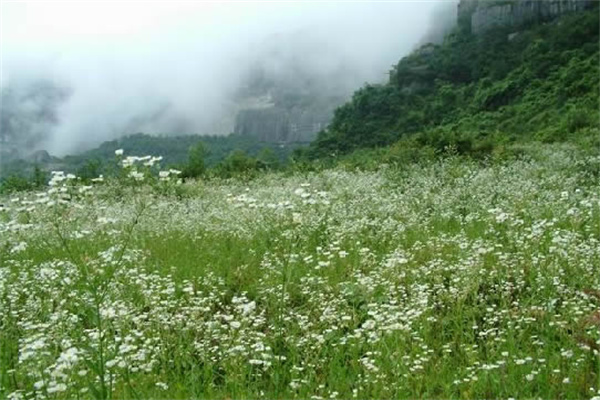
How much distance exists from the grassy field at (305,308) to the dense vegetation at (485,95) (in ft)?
38.2

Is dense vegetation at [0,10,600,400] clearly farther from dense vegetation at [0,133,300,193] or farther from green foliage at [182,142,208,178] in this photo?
green foliage at [182,142,208,178]

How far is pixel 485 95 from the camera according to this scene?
3834cm

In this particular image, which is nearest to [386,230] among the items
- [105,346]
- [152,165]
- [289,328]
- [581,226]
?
[581,226]

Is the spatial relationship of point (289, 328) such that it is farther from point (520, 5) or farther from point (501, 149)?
point (520, 5)

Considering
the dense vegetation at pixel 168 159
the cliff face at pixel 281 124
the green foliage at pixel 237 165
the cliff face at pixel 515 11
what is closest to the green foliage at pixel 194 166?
the dense vegetation at pixel 168 159

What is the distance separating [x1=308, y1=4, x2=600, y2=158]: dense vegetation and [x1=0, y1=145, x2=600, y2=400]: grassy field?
11639 millimetres

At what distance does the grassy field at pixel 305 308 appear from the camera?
3.15 m

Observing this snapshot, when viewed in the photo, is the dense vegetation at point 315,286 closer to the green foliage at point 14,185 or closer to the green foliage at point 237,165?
the green foliage at point 237,165

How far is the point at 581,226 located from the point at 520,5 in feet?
190

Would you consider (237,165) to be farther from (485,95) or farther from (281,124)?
(281,124)

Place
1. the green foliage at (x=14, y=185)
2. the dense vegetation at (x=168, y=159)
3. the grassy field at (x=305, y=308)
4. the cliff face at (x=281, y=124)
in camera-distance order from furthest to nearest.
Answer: the cliff face at (x=281, y=124) < the dense vegetation at (x=168, y=159) < the green foliage at (x=14, y=185) < the grassy field at (x=305, y=308)

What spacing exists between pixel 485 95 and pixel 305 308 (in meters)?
36.4

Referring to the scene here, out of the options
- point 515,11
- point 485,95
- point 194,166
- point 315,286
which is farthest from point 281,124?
point 315,286

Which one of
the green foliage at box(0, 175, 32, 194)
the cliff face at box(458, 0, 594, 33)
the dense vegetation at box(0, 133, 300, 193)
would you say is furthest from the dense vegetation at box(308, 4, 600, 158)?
the green foliage at box(0, 175, 32, 194)
